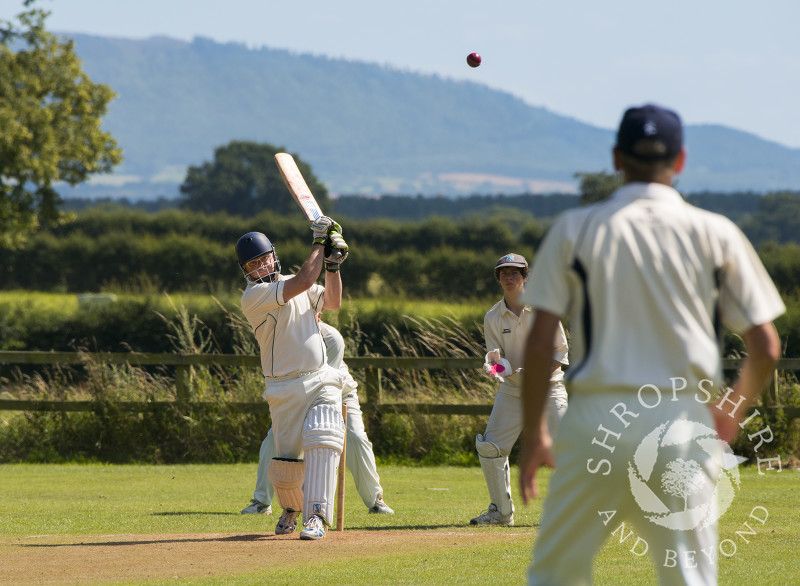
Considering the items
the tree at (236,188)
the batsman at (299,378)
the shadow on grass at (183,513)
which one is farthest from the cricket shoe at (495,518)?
the tree at (236,188)

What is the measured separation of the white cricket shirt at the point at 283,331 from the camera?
7613 millimetres

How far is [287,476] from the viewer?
762cm

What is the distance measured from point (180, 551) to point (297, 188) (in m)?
2.93

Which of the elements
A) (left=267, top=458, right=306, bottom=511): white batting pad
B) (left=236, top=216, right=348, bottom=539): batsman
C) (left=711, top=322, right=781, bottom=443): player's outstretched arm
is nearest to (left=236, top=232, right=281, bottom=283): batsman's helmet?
(left=236, top=216, right=348, bottom=539): batsman

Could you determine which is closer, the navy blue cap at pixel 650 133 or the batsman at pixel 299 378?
the navy blue cap at pixel 650 133

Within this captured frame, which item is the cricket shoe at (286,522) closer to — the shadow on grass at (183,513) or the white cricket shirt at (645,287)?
the shadow on grass at (183,513)

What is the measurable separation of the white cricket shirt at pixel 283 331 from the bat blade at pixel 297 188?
30.3 inches

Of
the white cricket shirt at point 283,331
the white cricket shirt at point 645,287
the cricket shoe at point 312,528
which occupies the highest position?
the white cricket shirt at point 645,287

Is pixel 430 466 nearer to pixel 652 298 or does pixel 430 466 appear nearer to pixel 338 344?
pixel 338 344

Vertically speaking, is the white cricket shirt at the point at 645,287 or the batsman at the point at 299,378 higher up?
the white cricket shirt at the point at 645,287

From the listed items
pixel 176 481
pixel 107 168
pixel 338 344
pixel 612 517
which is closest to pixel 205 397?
pixel 176 481

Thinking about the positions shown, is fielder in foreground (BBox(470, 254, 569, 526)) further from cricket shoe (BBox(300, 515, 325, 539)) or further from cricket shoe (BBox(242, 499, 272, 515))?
cricket shoe (BBox(242, 499, 272, 515))

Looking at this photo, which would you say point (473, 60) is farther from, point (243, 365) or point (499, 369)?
point (243, 365)

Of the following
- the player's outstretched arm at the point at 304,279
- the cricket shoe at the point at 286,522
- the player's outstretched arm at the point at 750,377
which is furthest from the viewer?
the cricket shoe at the point at 286,522
